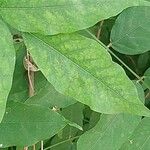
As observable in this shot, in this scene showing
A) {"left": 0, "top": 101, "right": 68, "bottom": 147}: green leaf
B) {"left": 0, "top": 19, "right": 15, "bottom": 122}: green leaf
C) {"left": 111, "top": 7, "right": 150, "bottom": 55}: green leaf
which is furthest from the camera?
{"left": 111, "top": 7, "right": 150, "bottom": 55}: green leaf

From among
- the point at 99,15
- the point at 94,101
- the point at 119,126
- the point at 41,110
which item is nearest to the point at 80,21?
the point at 99,15

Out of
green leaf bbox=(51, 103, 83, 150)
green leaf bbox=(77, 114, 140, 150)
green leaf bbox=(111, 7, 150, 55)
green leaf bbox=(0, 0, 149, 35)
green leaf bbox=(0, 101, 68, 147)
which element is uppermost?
green leaf bbox=(0, 0, 149, 35)

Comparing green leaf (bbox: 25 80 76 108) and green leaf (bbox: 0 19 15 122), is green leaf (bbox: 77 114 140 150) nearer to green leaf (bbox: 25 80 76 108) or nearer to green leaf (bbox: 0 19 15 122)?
green leaf (bbox: 25 80 76 108)

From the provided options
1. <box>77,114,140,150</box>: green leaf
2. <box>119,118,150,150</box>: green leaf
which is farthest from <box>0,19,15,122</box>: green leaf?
<box>119,118,150,150</box>: green leaf

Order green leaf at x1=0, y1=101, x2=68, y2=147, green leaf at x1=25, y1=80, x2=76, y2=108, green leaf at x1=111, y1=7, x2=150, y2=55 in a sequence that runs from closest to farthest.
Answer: green leaf at x1=0, y1=101, x2=68, y2=147 → green leaf at x1=25, y1=80, x2=76, y2=108 → green leaf at x1=111, y1=7, x2=150, y2=55

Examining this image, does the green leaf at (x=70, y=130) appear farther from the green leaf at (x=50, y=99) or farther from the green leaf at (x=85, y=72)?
the green leaf at (x=85, y=72)

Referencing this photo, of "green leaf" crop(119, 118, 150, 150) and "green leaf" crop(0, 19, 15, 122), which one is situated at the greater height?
"green leaf" crop(0, 19, 15, 122)

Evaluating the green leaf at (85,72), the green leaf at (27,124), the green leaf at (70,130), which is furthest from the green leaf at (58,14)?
the green leaf at (70,130)
